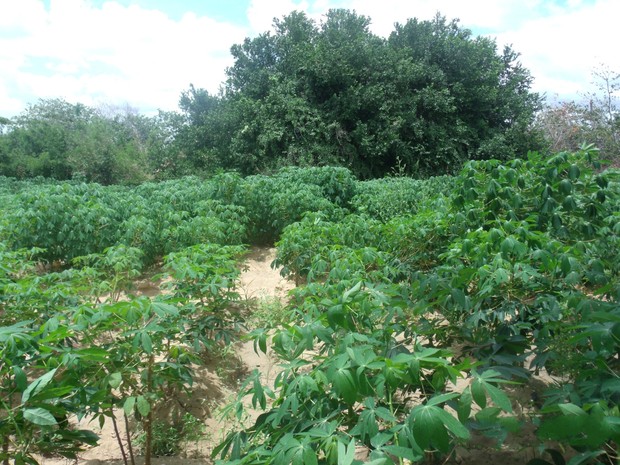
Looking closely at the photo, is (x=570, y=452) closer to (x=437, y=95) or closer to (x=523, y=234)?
(x=523, y=234)

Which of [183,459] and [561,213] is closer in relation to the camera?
[183,459]

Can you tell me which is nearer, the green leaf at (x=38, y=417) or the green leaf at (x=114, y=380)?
the green leaf at (x=38, y=417)

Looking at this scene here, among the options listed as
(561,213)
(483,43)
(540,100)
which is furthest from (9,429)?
(540,100)

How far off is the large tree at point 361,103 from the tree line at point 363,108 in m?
0.04

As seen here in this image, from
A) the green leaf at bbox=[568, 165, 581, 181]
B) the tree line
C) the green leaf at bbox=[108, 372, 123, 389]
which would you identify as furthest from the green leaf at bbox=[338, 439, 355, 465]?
the tree line

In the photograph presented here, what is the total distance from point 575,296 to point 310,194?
16.1ft

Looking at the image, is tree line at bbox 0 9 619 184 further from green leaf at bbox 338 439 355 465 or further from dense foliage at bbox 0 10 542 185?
green leaf at bbox 338 439 355 465

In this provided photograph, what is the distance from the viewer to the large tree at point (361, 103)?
579 inches

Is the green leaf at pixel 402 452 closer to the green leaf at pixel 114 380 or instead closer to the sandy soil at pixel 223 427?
the sandy soil at pixel 223 427

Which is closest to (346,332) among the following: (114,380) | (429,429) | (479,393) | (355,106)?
(479,393)

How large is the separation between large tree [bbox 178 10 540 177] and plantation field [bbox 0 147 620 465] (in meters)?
8.65

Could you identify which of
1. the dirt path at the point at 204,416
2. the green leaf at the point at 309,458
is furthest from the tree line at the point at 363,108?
the green leaf at the point at 309,458

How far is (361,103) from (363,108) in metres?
0.26

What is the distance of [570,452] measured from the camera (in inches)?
84.7
